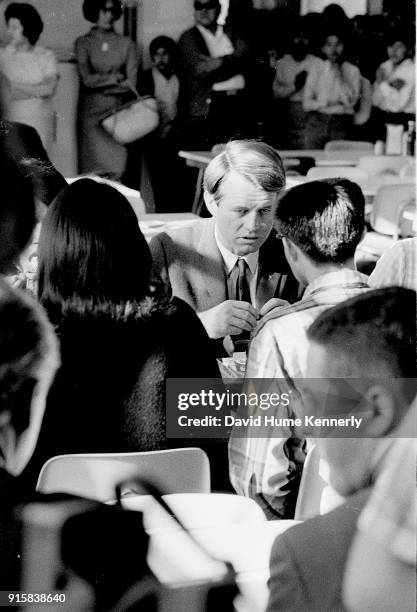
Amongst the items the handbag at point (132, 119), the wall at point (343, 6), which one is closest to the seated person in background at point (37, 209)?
the handbag at point (132, 119)

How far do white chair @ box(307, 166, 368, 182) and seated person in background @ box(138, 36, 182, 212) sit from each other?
33cm

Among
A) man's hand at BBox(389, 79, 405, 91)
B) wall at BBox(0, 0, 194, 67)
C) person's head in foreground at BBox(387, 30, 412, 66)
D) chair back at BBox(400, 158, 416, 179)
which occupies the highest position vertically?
wall at BBox(0, 0, 194, 67)

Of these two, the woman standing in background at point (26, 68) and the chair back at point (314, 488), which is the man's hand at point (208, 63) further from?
the chair back at point (314, 488)

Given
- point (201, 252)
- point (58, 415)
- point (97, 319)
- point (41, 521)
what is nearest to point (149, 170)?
point (201, 252)

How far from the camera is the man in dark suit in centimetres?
228

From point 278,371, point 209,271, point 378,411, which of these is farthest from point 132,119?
point 378,411

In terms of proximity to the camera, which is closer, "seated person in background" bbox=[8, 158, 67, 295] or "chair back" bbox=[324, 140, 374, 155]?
"seated person in background" bbox=[8, 158, 67, 295]

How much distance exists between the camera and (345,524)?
2217 mm

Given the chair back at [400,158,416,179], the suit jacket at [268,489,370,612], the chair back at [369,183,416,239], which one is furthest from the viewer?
the chair back at [400,158,416,179]

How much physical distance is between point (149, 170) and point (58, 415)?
0.65 metres

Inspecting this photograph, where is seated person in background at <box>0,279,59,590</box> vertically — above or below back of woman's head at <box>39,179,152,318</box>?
below

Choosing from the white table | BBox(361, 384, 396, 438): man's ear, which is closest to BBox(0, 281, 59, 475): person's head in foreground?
the white table

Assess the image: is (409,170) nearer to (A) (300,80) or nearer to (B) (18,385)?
(A) (300,80)

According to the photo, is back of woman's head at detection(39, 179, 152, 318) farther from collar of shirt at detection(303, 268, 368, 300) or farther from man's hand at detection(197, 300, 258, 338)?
collar of shirt at detection(303, 268, 368, 300)
